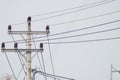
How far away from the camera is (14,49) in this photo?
2355 centimetres

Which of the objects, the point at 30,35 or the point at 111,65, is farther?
the point at 111,65

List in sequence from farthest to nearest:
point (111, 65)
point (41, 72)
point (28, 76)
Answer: point (111, 65) < point (41, 72) < point (28, 76)

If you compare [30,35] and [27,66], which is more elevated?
[30,35]

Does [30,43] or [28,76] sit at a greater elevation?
[30,43]

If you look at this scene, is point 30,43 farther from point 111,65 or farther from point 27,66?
point 111,65

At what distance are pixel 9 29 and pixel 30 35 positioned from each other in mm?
1280

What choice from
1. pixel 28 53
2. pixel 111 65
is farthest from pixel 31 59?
pixel 111 65

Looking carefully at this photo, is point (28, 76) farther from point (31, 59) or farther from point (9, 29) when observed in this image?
point (9, 29)

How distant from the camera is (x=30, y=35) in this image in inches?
928

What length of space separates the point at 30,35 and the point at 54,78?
9.71 ft

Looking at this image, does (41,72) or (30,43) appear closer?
(30,43)

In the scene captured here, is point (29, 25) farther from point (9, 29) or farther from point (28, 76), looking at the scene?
point (28, 76)

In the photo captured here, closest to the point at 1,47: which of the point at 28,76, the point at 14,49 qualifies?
the point at 14,49

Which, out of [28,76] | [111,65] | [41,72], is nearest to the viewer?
[28,76]
